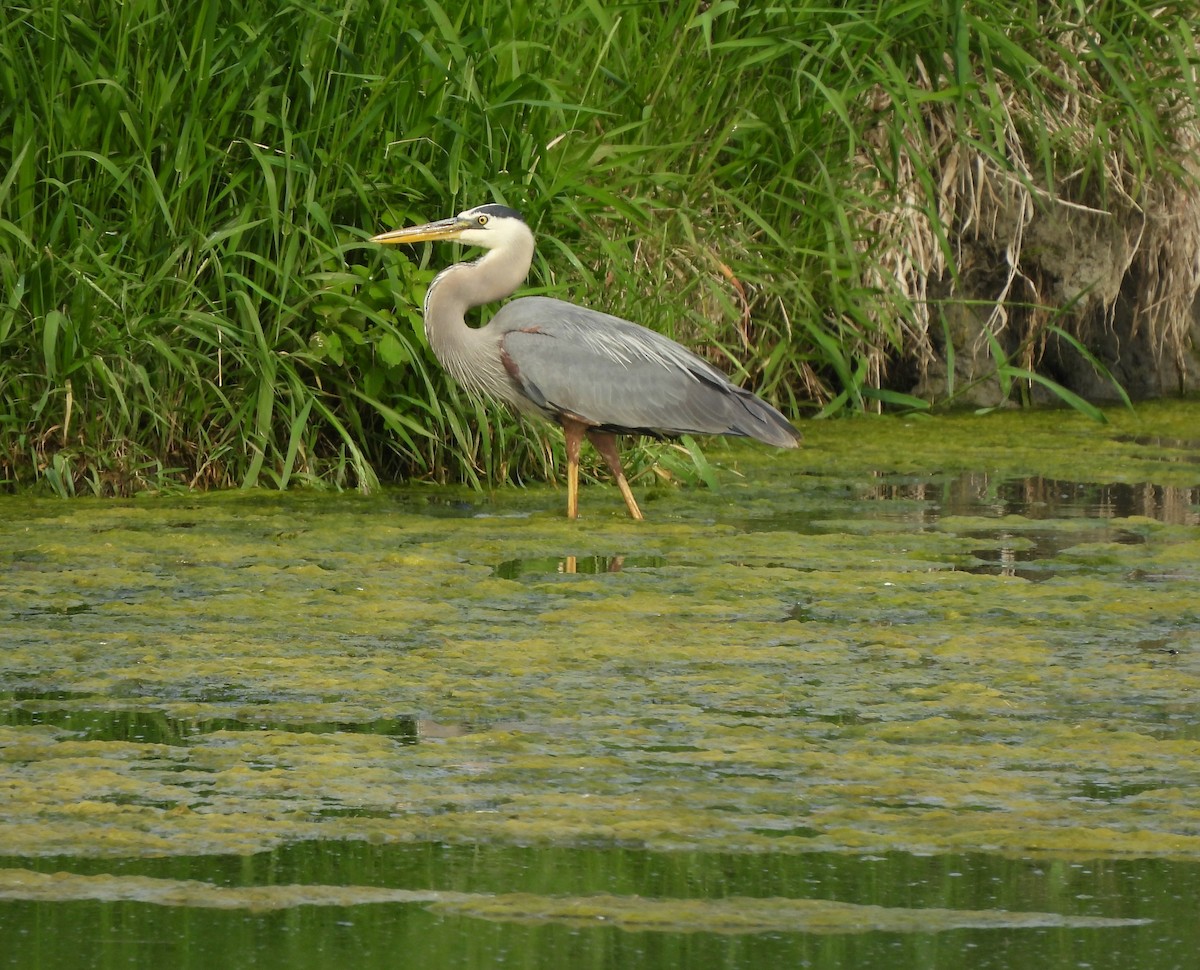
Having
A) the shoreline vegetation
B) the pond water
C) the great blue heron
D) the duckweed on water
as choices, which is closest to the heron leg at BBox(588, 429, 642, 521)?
the great blue heron

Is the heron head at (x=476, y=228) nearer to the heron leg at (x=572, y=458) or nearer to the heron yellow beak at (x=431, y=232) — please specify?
the heron yellow beak at (x=431, y=232)

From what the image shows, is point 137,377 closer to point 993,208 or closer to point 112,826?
point 112,826

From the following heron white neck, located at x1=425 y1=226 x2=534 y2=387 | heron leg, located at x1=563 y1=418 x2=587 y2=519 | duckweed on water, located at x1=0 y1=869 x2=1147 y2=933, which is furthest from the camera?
heron white neck, located at x1=425 y1=226 x2=534 y2=387

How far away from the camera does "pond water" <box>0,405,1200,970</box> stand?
255 cm

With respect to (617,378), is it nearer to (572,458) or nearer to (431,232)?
(572,458)

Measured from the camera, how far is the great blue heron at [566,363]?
5891mm

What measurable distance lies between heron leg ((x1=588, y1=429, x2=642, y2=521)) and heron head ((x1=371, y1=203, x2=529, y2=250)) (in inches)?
23.7

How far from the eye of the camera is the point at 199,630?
14.0 ft

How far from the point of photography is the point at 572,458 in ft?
19.4

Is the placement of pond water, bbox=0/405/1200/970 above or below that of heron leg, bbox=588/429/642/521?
below

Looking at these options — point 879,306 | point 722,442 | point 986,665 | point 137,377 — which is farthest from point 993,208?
point 986,665

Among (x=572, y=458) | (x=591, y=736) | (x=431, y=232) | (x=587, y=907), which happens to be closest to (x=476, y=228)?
(x=431, y=232)

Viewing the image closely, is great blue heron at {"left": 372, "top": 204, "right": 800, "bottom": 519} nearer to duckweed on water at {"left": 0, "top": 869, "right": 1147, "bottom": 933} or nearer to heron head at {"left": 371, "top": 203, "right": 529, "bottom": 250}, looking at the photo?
heron head at {"left": 371, "top": 203, "right": 529, "bottom": 250}

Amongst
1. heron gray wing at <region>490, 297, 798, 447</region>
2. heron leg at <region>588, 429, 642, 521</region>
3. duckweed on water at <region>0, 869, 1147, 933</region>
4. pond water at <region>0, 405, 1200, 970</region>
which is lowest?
duckweed on water at <region>0, 869, 1147, 933</region>
